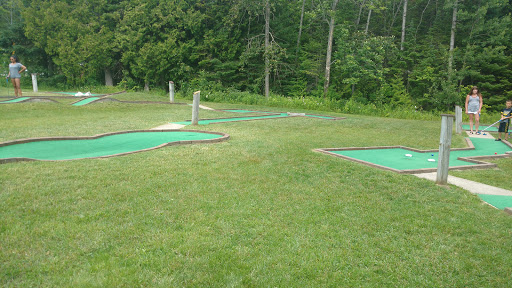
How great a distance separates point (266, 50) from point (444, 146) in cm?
1691

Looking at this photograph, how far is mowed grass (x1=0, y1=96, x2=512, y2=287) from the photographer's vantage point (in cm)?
248

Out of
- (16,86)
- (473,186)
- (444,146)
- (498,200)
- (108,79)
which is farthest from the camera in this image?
(108,79)

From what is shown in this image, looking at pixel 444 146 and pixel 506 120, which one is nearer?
pixel 444 146

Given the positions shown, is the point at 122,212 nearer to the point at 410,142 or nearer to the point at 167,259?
the point at 167,259

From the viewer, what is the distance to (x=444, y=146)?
4500mm

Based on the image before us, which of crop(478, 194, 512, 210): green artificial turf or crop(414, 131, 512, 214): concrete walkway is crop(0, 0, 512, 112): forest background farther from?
crop(478, 194, 512, 210): green artificial turf

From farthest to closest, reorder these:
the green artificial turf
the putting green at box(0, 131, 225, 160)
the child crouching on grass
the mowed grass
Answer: the child crouching on grass < the putting green at box(0, 131, 225, 160) < the green artificial turf < the mowed grass

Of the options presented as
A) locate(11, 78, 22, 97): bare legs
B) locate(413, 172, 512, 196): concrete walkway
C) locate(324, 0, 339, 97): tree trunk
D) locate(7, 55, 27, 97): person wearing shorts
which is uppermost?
locate(324, 0, 339, 97): tree trunk

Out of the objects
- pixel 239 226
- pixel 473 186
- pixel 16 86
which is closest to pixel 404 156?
pixel 473 186

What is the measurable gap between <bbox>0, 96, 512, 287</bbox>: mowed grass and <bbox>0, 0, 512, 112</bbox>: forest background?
48.6 ft

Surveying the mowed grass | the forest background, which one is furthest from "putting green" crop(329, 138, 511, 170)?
the forest background

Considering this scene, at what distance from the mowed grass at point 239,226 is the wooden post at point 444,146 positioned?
199 mm

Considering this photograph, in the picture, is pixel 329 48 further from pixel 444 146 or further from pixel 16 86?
pixel 444 146

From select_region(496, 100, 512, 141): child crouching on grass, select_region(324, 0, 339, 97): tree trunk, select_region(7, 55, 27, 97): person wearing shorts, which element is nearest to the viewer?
select_region(496, 100, 512, 141): child crouching on grass
